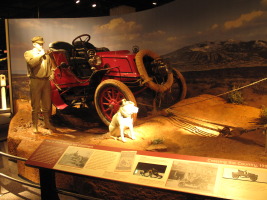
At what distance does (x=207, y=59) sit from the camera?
19.1 feet

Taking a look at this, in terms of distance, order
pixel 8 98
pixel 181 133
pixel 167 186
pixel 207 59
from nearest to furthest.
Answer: pixel 167 186 < pixel 181 133 < pixel 207 59 < pixel 8 98

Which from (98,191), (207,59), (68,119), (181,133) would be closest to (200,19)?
(207,59)

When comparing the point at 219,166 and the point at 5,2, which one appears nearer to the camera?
the point at 219,166

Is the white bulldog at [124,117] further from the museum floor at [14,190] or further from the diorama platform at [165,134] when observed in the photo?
the museum floor at [14,190]

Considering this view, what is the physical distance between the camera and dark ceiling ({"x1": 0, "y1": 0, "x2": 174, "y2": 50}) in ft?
16.7

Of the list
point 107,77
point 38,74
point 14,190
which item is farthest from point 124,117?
point 14,190

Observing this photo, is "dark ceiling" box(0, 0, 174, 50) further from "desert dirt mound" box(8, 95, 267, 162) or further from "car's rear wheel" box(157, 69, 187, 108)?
"desert dirt mound" box(8, 95, 267, 162)

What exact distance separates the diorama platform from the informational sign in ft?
2.52

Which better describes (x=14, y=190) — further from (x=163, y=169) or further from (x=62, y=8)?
(x=62, y=8)

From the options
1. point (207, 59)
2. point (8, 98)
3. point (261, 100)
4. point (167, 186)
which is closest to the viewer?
point (167, 186)

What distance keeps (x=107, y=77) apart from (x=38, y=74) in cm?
128

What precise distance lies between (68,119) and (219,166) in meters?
4.27

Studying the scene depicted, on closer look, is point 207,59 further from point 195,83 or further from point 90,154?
point 90,154

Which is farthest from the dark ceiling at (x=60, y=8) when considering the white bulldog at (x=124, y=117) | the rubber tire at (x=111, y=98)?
the white bulldog at (x=124, y=117)
